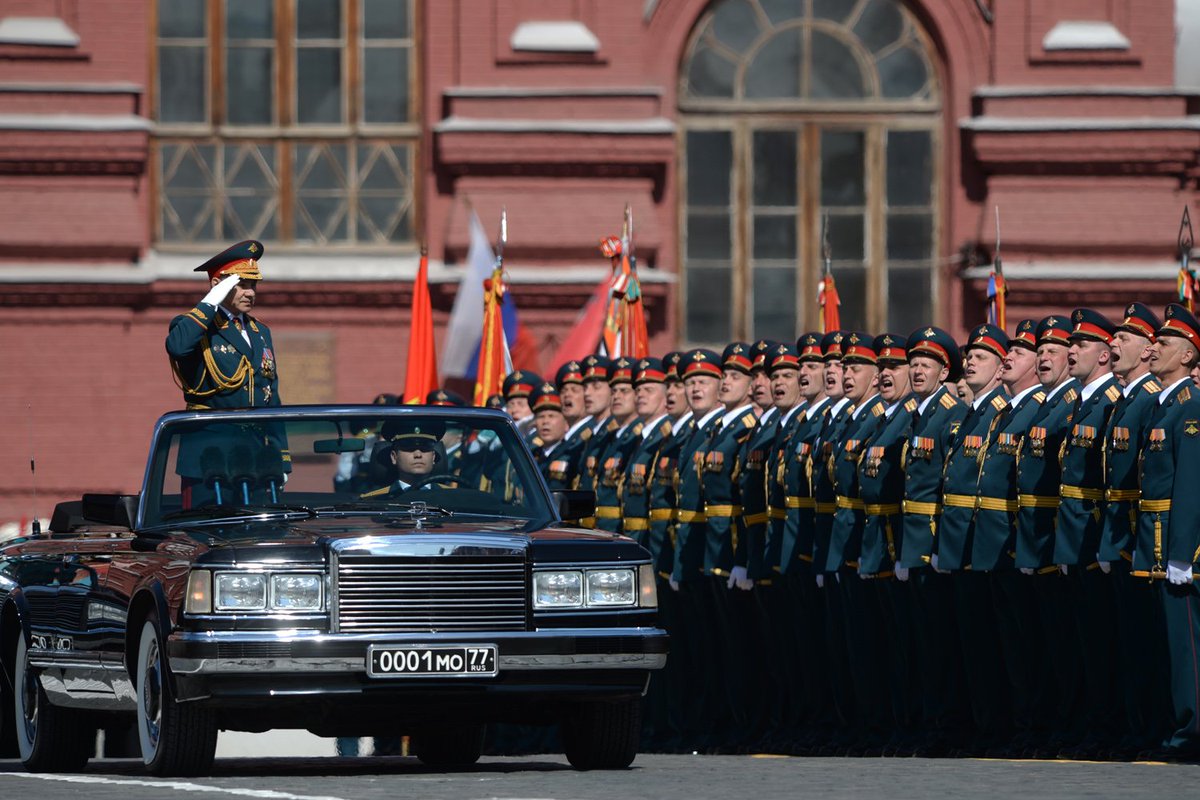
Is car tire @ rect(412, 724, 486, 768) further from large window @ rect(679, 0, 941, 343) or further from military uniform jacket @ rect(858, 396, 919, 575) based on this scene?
large window @ rect(679, 0, 941, 343)

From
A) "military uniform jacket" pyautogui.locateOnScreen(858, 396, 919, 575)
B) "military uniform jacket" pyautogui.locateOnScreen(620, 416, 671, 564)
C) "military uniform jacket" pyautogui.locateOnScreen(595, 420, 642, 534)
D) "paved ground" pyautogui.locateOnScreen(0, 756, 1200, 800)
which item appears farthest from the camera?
"military uniform jacket" pyautogui.locateOnScreen(595, 420, 642, 534)

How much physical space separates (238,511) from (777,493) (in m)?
3.80

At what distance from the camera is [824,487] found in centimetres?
1377

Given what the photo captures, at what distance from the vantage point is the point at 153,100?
23609mm

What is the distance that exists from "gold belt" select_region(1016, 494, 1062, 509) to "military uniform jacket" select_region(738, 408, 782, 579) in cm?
216

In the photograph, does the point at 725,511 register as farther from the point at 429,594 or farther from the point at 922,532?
the point at 429,594

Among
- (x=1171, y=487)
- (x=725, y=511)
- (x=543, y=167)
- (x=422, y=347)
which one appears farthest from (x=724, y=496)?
Answer: (x=543, y=167)

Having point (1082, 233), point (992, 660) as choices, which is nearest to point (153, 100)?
point (1082, 233)

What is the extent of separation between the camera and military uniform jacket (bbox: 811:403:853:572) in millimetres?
13703

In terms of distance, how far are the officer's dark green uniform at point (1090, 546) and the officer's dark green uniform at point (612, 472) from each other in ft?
12.2

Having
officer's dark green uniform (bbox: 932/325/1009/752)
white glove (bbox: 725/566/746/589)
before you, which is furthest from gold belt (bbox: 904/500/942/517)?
white glove (bbox: 725/566/746/589)

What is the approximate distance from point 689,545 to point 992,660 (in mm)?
2505

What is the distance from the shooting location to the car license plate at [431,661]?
33.5 ft

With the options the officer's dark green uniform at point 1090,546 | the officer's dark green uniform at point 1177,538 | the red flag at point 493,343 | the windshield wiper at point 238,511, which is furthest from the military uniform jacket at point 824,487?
the red flag at point 493,343
